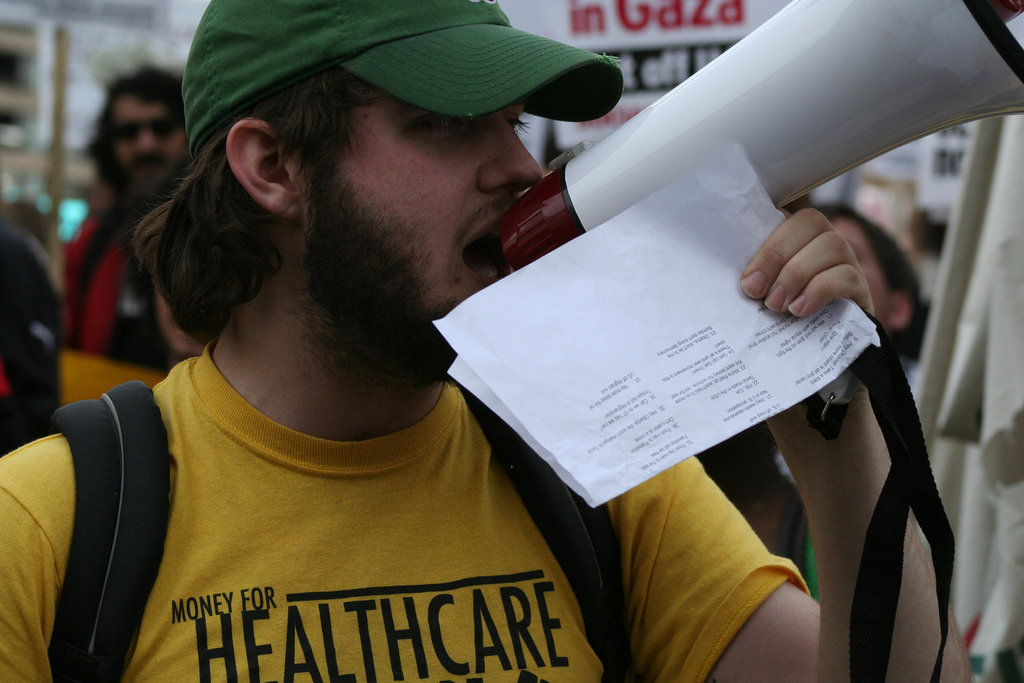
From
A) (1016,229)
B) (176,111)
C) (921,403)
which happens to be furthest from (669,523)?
(176,111)

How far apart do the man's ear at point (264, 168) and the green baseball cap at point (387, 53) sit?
38mm

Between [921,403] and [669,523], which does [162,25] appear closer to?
[921,403]

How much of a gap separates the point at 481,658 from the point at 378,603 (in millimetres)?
148

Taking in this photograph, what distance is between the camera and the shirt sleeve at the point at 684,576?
163 centimetres

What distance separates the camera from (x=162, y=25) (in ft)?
20.0

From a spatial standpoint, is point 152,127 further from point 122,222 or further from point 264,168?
point 264,168

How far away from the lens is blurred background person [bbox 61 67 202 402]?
3.64 metres

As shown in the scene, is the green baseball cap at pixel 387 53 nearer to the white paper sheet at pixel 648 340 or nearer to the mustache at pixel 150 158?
the white paper sheet at pixel 648 340

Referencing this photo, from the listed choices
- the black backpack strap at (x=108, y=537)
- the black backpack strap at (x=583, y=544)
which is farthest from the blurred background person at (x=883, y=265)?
the black backpack strap at (x=108, y=537)

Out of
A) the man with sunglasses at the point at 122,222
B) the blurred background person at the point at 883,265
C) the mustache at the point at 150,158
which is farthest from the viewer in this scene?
the mustache at the point at 150,158

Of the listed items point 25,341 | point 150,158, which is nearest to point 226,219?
point 25,341

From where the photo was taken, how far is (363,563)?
1513 millimetres

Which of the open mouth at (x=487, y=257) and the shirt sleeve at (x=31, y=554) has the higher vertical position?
the open mouth at (x=487, y=257)

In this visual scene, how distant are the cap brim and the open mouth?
0.19m
